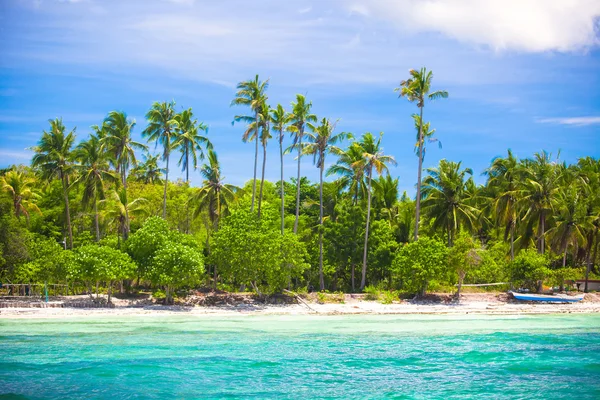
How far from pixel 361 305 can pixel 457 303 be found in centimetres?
596

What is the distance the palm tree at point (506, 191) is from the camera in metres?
41.7

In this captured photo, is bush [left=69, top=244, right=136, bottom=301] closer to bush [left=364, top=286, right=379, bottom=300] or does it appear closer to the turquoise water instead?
the turquoise water

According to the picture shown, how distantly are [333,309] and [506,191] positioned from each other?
19590 mm

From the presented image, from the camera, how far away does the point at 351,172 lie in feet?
136

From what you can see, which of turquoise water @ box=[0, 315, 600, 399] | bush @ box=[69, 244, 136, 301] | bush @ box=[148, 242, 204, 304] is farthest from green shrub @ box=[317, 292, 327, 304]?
bush @ box=[69, 244, 136, 301]

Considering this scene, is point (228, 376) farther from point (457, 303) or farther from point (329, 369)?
point (457, 303)

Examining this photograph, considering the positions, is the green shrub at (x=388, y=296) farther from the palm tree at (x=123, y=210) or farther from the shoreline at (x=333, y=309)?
the palm tree at (x=123, y=210)

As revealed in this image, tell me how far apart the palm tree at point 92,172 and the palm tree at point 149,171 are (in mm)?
16560

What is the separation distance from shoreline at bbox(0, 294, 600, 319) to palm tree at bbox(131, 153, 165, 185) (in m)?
26.5

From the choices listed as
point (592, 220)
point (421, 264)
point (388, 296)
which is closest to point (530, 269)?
point (592, 220)

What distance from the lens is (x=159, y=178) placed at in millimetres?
59250

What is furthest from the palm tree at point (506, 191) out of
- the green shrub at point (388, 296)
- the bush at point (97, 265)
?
the bush at point (97, 265)

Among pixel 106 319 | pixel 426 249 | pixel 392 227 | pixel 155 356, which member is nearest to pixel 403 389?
pixel 155 356

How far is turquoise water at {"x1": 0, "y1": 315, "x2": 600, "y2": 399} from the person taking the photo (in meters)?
15.2
